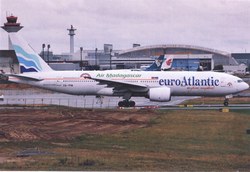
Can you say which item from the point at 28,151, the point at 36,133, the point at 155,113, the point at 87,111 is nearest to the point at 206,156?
the point at 28,151

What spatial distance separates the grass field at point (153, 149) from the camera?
69.1 ft

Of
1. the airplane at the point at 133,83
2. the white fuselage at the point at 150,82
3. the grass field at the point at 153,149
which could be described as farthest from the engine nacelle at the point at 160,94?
the grass field at the point at 153,149

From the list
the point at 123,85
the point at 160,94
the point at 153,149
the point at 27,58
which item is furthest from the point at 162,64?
the point at 153,149

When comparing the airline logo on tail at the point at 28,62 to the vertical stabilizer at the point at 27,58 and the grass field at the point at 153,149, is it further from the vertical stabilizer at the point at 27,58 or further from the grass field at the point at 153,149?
the grass field at the point at 153,149

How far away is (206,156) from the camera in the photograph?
23844 mm

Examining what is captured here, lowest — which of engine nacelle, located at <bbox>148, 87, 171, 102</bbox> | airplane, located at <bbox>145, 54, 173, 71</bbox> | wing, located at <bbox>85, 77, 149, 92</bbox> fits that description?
engine nacelle, located at <bbox>148, 87, 171, 102</bbox>

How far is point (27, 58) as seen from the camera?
171ft

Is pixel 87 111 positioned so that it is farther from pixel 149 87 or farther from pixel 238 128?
pixel 238 128

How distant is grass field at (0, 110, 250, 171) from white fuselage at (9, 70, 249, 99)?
39.1ft

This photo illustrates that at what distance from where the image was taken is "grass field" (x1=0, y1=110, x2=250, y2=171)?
21.1m

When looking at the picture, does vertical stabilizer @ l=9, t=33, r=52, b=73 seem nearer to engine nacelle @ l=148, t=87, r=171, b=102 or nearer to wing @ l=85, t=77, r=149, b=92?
wing @ l=85, t=77, r=149, b=92

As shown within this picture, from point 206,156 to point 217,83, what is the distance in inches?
1022

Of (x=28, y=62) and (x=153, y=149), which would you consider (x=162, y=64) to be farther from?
(x=153, y=149)

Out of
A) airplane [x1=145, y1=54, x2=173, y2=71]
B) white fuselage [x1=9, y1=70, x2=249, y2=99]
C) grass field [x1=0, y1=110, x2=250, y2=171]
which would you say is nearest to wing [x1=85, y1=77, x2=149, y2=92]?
white fuselage [x1=9, y1=70, x2=249, y2=99]
